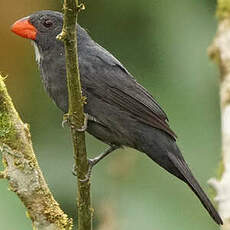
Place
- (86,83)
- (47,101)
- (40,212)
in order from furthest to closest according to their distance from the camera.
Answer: (47,101) → (86,83) → (40,212)

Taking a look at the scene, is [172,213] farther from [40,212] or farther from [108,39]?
[108,39]

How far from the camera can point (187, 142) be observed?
5.64 metres

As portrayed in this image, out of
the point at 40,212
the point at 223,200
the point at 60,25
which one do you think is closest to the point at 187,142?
the point at 223,200

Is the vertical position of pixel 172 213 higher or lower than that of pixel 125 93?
lower

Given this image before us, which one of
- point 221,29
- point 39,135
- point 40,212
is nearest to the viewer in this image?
point 40,212

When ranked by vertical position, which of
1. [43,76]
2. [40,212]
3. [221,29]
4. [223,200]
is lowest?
[40,212]

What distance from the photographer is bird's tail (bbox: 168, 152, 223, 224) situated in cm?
464

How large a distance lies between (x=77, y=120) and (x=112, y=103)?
80 centimetres

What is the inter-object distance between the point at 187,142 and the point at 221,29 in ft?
3.63

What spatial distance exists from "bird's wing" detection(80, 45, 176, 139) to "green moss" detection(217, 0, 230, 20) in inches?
69.3

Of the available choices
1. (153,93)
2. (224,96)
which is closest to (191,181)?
(224,96)

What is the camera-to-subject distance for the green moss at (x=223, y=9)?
6434 mm

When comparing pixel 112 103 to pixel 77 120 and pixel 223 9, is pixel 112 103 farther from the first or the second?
pixel 223 9

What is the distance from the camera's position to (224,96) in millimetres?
5516
